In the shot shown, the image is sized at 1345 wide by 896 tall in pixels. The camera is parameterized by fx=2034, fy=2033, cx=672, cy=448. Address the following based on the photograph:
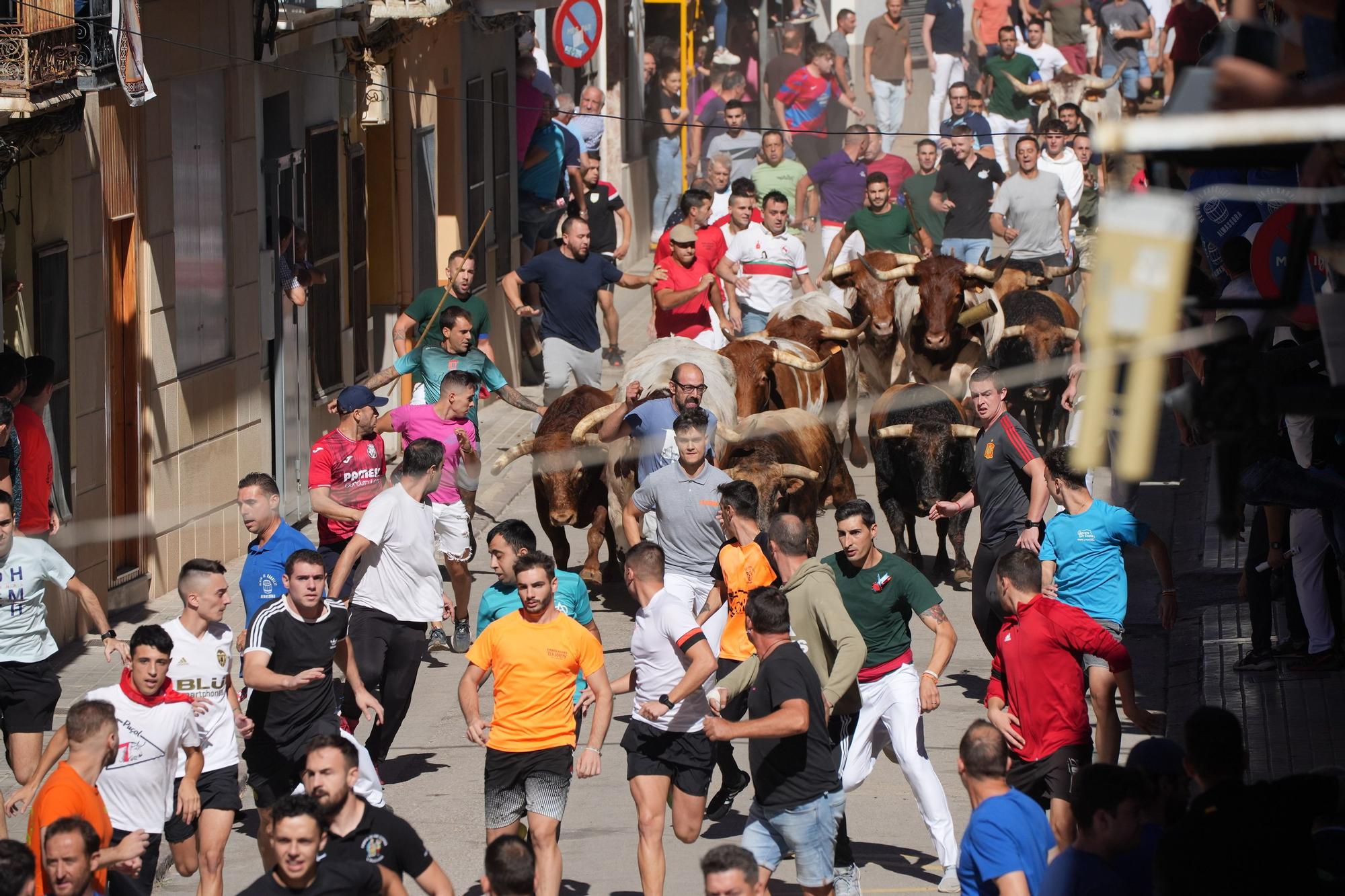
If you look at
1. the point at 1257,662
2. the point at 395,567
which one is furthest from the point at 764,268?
the point at 395,567

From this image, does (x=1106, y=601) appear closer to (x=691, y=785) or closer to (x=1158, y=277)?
(x=691, y=785)

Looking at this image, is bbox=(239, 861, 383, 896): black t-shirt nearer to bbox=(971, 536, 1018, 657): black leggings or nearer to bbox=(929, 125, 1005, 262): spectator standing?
bbox=(971, 536, 1018, 657): black leggings

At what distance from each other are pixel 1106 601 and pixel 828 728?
2.26m

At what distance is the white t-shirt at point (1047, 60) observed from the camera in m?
29.1

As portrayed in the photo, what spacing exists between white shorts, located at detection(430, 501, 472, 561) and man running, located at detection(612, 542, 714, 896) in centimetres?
385

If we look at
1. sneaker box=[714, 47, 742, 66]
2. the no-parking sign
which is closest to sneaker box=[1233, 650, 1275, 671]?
the no-parking sign

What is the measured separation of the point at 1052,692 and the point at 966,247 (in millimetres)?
11730

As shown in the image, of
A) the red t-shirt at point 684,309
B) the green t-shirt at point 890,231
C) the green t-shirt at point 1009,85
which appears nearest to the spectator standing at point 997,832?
the red t-shirt at point 684,309

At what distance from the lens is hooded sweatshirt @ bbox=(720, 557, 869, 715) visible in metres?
8.73

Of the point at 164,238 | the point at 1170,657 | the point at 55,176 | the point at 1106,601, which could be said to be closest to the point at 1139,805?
the point at 1106,601

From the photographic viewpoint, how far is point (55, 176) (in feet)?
41.4

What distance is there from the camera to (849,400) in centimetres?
1728

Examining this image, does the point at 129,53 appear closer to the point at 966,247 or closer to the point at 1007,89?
the point at 966,247

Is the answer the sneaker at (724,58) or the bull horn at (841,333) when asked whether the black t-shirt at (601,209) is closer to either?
the bull horn at (841,333)
